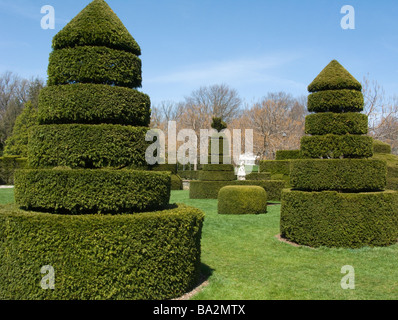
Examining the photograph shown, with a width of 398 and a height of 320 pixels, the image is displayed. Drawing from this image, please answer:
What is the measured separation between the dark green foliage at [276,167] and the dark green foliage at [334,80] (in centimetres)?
1617

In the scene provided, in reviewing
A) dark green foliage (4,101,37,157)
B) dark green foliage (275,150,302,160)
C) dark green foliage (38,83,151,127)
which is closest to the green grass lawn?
dark green foliage (38,83,151,127)

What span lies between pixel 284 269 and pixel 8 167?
3090 centimetres

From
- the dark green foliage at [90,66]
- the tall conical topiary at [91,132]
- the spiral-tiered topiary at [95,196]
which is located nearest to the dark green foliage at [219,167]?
the spiral-tiered topiary at [95,196]

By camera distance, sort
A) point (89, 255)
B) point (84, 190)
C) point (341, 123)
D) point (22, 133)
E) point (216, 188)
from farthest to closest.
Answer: point (22, 133) < point (216, 188) < point (341, 123) < point (84, 190) < point (89, 255)

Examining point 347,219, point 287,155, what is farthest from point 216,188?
point 347,219

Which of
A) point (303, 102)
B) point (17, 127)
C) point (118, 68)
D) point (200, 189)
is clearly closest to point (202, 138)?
point (17, 127)

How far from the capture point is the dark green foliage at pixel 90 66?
217 inches

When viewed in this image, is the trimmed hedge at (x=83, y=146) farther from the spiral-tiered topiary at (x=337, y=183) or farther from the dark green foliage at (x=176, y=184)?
the dark green foliage at (x=176, y=184)

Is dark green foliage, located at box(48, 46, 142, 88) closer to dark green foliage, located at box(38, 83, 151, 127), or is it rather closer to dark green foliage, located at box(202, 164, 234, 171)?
dark green foliage, located at box(38, 83, 151, 127)

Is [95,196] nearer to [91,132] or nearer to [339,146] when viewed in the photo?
[91,132]

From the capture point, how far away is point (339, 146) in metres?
9.40

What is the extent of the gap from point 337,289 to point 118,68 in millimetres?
5284
